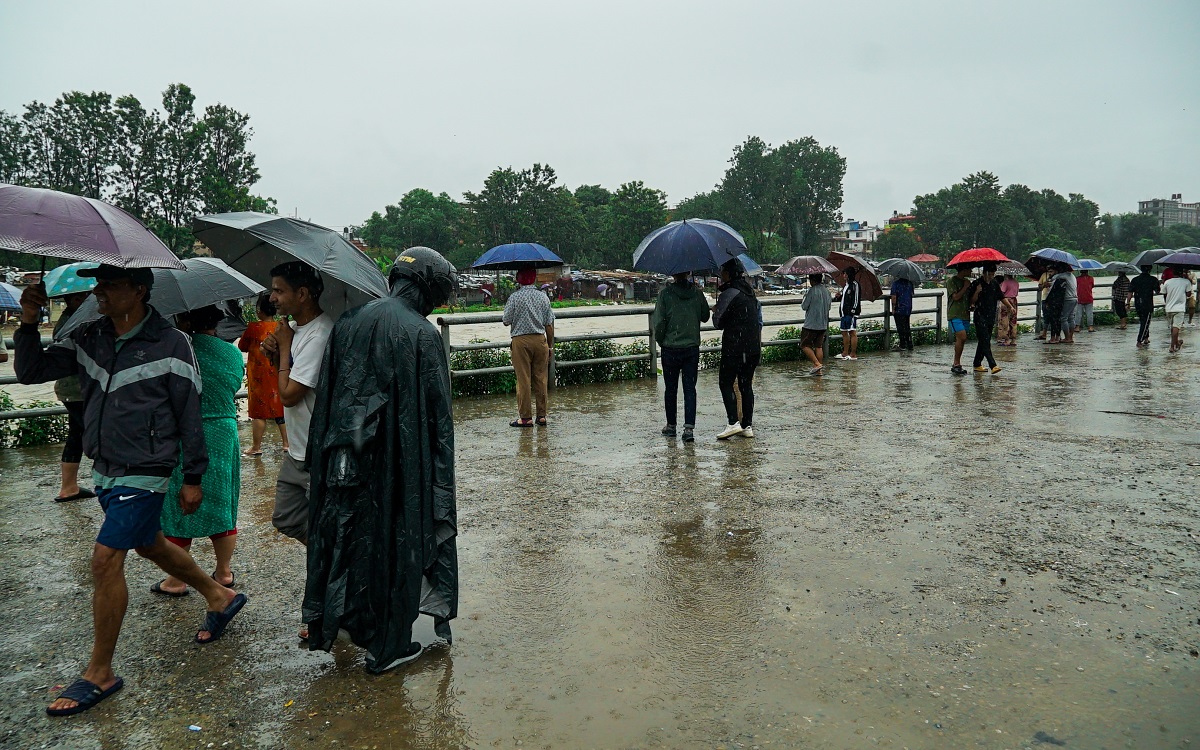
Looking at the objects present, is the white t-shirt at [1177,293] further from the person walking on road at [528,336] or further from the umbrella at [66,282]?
the umbrella at [66,282]

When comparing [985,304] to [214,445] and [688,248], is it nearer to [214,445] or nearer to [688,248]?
[688,248]

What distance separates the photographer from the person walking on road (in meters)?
8.31

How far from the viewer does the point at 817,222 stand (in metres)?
104

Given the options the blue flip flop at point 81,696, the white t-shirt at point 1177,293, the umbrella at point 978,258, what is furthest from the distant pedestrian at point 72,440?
the white t-shirt at point 1177,293

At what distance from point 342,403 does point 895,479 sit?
Result: 438 centimetres

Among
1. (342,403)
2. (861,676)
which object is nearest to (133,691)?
(342,403)

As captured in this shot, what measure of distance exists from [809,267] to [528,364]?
676cm

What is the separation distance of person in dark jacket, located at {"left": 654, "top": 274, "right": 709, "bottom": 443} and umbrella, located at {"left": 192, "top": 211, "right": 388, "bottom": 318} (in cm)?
411

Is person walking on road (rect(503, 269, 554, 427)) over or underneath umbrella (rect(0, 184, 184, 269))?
underneath

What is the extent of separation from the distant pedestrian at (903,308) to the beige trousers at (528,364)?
Answer: 8.73 m

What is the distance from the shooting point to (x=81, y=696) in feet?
10.1

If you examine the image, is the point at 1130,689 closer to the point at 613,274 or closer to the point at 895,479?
the point at 895,479

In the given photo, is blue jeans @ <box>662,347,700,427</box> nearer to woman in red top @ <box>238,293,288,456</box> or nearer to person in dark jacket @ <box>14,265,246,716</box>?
woman in red top @ <box>238,293,288,456</box>

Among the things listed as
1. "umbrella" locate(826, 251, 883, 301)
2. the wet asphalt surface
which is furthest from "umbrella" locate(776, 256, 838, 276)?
the wet asphalt surface
